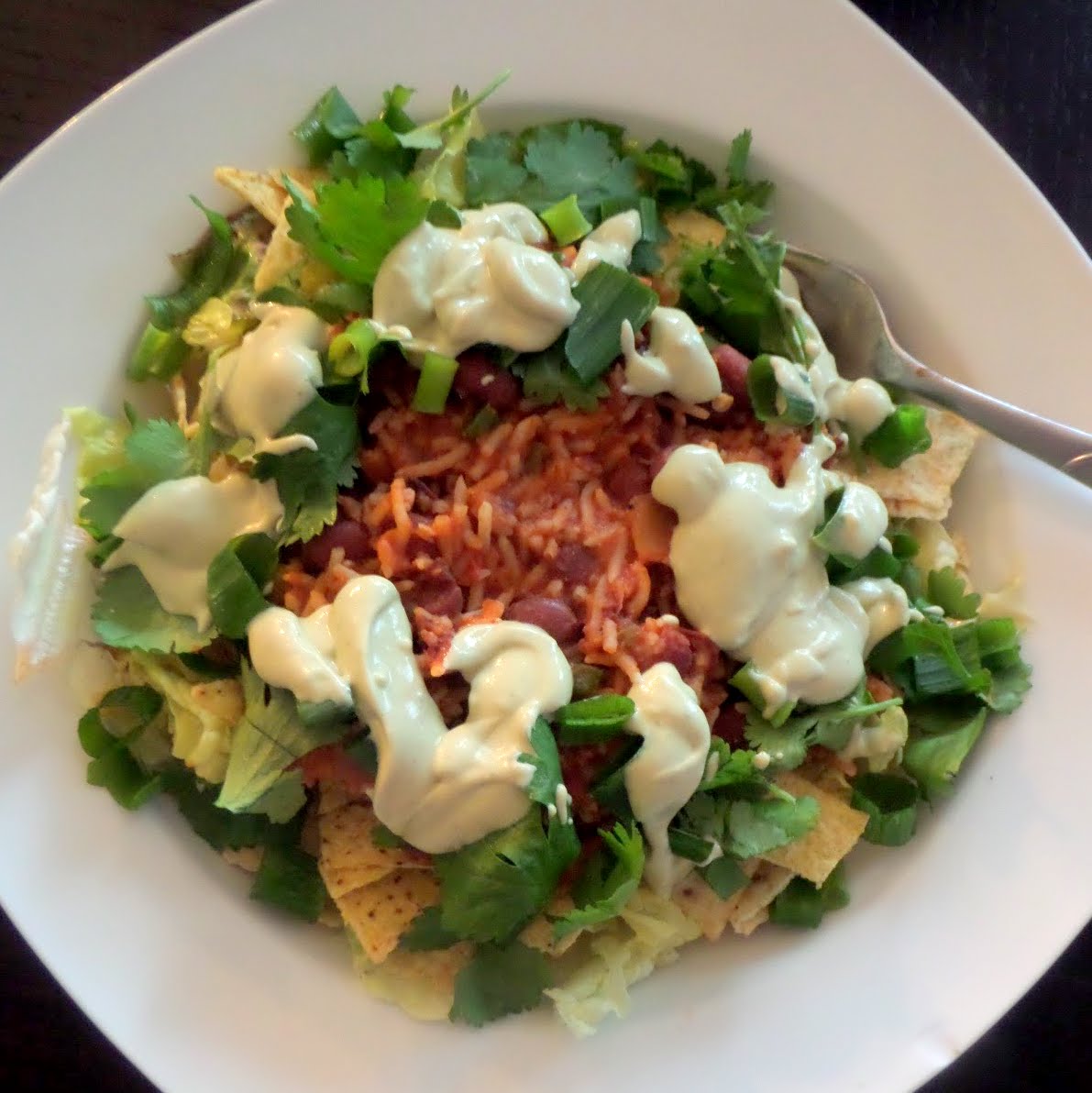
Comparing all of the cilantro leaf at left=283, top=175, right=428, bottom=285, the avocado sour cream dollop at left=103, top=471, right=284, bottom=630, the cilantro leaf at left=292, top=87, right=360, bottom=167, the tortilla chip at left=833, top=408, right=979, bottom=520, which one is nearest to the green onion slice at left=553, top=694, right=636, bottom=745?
the avocado sour cream dollop at left=103, top=471, right=284, bottom=630

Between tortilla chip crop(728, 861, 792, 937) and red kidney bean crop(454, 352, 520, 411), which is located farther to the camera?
tortilla chip crop(728, 861, 792, 937)

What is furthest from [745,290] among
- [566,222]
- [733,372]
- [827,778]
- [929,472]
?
[827,778]

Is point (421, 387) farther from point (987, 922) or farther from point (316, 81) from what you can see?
point (987, 922)

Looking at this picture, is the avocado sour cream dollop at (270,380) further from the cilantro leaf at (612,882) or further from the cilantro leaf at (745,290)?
the cilantro leaf at (612,882)

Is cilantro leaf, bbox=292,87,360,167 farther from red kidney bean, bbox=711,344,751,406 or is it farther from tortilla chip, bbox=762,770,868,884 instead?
tortilla chip, bbox=762,770,868,884

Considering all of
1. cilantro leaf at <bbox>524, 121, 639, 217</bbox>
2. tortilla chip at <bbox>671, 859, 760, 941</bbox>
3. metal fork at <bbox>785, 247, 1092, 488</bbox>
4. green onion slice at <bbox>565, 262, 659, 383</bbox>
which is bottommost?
tortilla chip at <bbox>671, 859, 760, 941</bbox>

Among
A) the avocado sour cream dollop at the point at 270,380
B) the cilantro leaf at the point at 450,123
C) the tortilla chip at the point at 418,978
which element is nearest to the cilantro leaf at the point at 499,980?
the tortilla chip at the point at 418,978

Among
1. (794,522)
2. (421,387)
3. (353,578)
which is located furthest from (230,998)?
(794,522)
